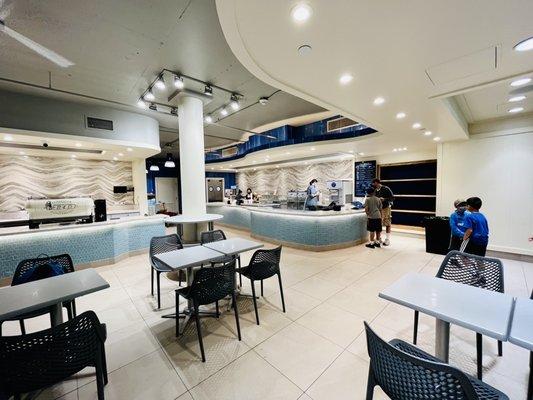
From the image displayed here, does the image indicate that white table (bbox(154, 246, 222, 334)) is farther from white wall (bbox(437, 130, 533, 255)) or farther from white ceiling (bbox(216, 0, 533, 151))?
white wall (bbox(437, 130, 533, 255))

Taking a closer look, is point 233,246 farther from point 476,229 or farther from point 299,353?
point 476,229

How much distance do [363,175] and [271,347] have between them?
299 inches

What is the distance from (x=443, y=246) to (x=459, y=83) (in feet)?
12.8

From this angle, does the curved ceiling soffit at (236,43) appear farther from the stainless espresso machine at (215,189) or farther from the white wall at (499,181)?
the stainless espresso machine at (215,189)

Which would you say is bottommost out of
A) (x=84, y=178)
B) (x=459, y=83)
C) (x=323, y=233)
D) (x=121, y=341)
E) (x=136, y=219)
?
(x=121, y=341)

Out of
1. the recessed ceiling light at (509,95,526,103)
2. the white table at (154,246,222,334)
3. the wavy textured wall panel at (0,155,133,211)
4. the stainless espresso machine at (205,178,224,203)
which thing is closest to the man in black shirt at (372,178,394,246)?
the recessed ceiling light at (509,95,526,103)

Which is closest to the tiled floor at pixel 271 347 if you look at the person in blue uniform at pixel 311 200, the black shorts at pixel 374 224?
the black shorts at pixel 374 224

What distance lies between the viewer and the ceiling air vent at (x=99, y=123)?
4.98m

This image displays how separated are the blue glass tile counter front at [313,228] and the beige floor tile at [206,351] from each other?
10.8 feet

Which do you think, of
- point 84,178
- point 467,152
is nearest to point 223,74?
point 467,152

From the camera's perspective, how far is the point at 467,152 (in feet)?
17.6

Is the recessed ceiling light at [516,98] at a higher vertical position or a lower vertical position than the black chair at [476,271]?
higher

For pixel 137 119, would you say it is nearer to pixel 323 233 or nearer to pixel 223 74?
pixel 223 74

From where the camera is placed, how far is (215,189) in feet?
43.2
